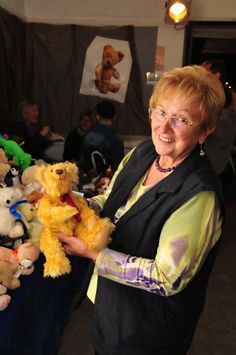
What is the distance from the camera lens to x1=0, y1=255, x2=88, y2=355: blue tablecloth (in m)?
1.03

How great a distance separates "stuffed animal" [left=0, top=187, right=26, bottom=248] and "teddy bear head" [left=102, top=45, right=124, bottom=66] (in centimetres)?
255

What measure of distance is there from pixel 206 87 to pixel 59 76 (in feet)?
10.5

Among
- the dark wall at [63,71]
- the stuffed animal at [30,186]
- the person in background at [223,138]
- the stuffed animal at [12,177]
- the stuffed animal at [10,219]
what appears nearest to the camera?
the stuffed animal at [10,219]

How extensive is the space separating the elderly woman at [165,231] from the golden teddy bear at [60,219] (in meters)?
0.03

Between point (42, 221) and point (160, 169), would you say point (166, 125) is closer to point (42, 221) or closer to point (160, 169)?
point (160, 169)

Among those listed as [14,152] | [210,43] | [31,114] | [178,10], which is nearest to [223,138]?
[14,152]

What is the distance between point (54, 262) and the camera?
906 mm

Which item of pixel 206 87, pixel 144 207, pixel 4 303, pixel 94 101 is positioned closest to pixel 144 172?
pixel 144 207

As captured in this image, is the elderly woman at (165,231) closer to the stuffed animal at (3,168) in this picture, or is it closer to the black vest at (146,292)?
the black vest at (146,292)

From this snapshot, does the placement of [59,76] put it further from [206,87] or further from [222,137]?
[206,87]

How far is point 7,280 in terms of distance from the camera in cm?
116

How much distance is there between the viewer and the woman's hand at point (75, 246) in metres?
0.83

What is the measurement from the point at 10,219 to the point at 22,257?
19 cm

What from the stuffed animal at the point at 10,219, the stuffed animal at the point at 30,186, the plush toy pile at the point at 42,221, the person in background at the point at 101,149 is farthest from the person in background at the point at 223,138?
the stuffed animal at the point at 10,219
